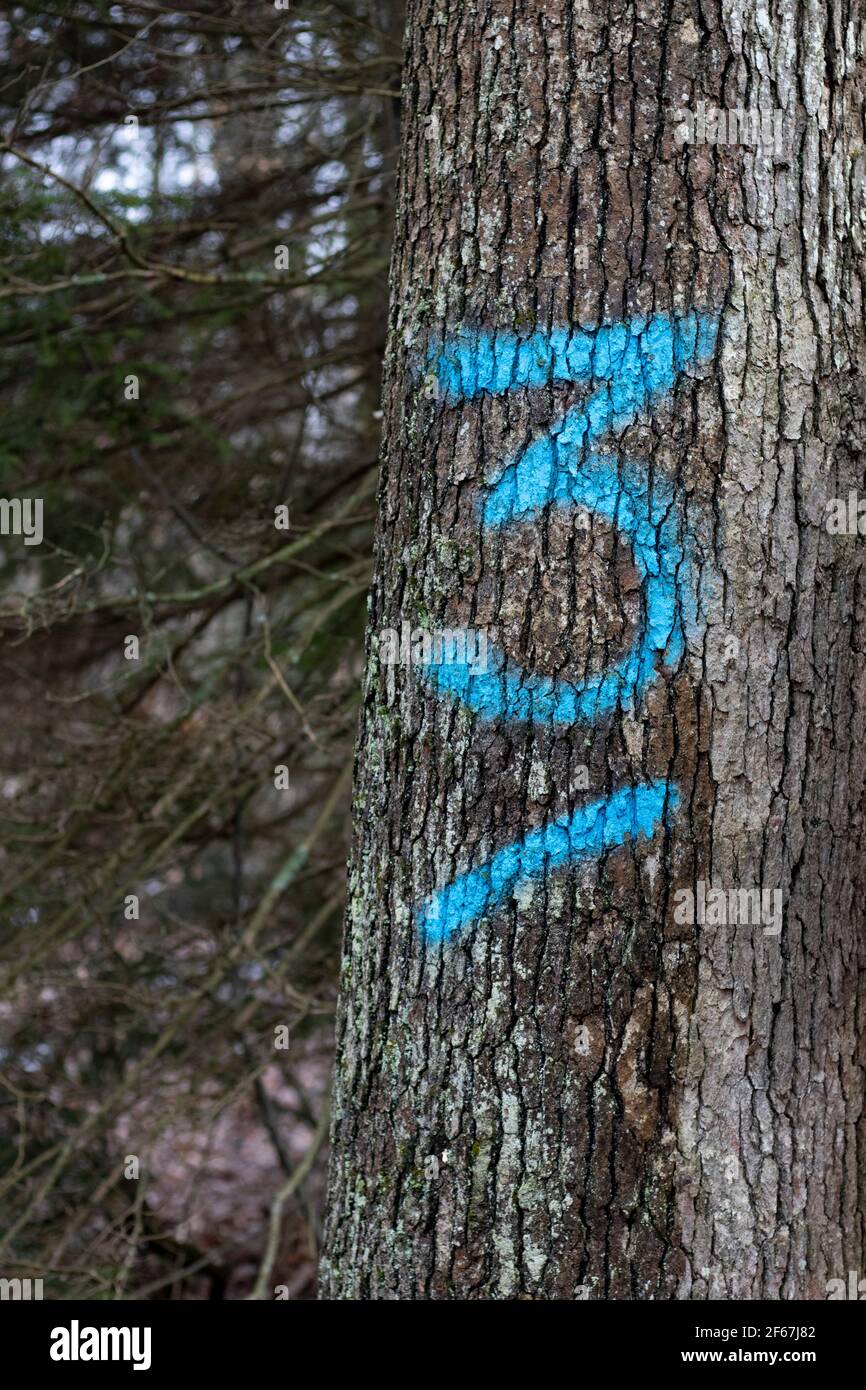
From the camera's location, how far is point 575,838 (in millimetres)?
1782

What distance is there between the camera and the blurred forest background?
3.98m

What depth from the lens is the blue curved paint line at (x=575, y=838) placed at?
178 cm

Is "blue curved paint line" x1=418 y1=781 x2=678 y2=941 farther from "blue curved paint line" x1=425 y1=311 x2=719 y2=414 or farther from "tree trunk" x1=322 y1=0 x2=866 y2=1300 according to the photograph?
"blue curved paint line" x1=425 y1=311 x2=719 y2=414

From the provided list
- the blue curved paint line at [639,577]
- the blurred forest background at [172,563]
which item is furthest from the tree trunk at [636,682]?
the blurred forest background at [172,563]

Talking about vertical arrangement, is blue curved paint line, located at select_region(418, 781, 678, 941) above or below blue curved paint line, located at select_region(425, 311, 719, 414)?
below

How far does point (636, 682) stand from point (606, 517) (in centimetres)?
25

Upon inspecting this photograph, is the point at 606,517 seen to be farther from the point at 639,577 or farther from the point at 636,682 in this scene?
the point at 636,682

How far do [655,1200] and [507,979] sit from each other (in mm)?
378

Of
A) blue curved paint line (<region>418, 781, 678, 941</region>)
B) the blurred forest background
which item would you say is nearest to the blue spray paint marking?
blue curved paint line (<region>418, 781, 678, 941</region>)

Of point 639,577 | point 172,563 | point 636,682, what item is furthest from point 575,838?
point 172,563

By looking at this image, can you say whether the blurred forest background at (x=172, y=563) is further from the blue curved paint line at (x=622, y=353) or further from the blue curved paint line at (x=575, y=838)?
the blue curved paint line at (x=622, y=353)

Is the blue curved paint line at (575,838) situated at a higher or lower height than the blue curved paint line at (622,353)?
Result: lower
